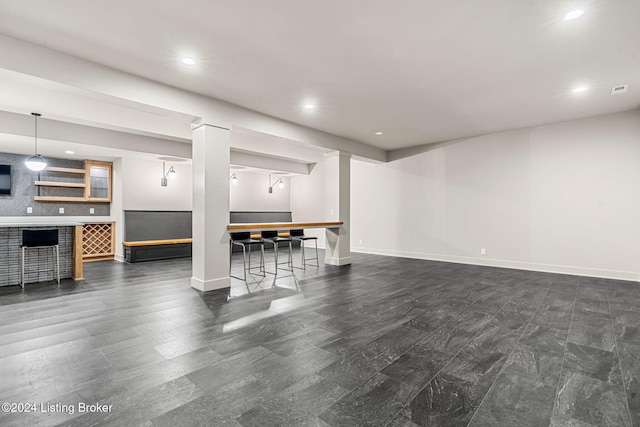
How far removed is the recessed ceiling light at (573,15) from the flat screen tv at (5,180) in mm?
9224

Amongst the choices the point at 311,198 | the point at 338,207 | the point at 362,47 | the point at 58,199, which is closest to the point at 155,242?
the point at 58,199

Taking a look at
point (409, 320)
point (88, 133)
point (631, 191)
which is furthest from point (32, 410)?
point (631, 191)

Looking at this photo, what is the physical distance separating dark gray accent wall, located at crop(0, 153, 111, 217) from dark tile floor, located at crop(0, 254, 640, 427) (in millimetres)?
3248

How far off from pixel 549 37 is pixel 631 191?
3.56 meters

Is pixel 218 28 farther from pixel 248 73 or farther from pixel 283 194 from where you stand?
pixel 283 194

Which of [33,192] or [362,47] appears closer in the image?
[362,47]

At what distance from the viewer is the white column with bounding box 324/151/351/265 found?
6.04 m

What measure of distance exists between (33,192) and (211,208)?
5344mm

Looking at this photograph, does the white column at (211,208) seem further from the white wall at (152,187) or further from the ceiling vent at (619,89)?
the ceiling vent at (619,89)

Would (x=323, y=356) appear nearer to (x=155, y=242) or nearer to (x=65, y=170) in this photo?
(x=155, y=242)

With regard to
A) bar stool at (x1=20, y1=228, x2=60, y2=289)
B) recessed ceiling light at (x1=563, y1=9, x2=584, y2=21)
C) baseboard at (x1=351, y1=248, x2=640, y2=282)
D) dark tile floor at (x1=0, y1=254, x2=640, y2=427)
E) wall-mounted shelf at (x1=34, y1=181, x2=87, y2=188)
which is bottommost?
dark tile floor at (x1=0, y1=254, x2=640, y2=427)

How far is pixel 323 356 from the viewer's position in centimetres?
215

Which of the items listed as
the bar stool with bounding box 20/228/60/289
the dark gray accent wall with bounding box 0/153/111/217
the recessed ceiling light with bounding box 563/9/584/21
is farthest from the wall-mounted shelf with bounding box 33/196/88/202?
the recessed ceiling light with bounding box 563/9/584/21

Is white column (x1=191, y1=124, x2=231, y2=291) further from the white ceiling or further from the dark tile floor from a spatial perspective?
the white ceiling
